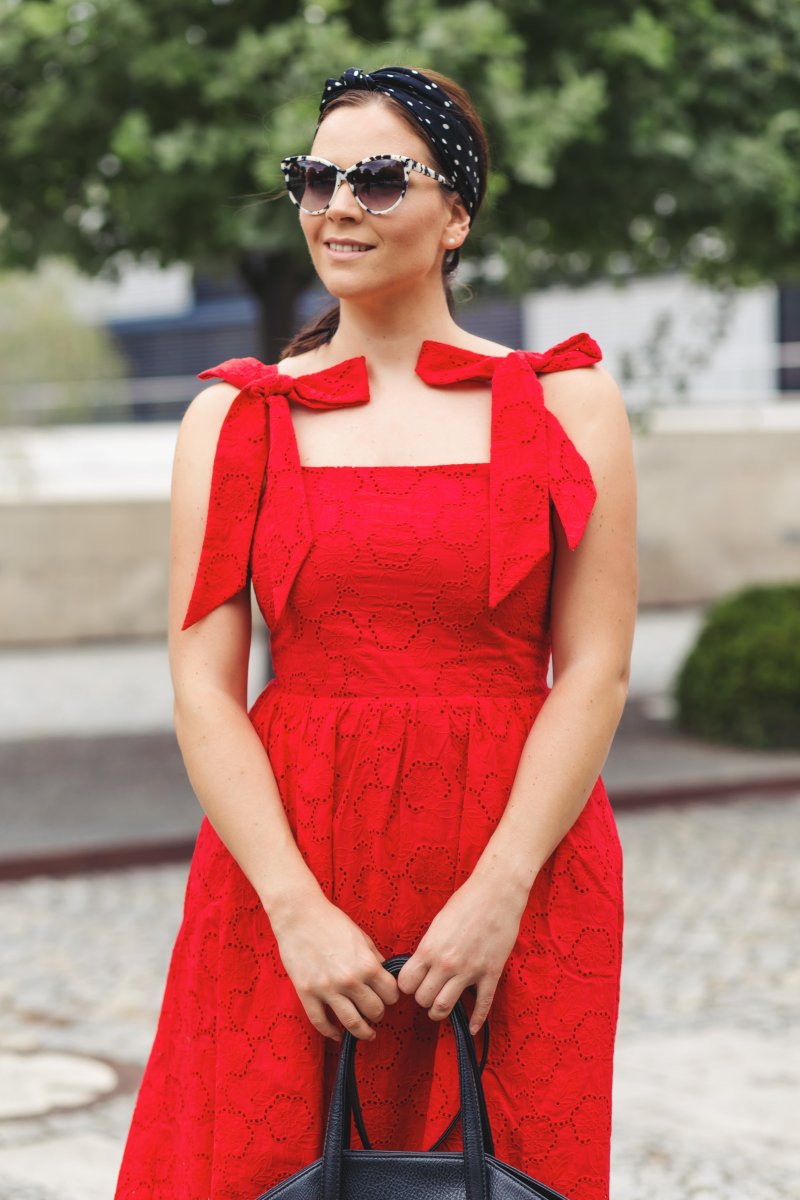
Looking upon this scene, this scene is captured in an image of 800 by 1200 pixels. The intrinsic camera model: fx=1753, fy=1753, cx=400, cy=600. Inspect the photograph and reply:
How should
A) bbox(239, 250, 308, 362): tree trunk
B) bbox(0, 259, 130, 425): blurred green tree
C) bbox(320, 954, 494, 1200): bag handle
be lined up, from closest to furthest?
bbox(320, 954, 494, 1200): bag handle < bbox(239, 250, 308, 362): tree trunk < bbox(0, 259, 130, 425): blurred green tree

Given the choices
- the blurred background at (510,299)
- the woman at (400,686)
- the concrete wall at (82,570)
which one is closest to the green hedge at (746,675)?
the blurred background at (510,299)

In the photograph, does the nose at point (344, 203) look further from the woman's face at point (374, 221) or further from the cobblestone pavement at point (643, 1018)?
the cobblestone pavement at point (643, 1018)

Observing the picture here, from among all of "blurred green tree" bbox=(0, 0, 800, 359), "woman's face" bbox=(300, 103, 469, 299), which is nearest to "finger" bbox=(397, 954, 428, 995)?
"woman's face" bbox=(300, 103, 469, 299)

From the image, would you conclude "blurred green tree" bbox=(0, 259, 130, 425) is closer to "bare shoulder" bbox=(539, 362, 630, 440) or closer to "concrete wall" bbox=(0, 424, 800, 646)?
"concrete wall" bbox=(0, 424, 800, 646)

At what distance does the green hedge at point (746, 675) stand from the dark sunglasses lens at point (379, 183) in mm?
8714

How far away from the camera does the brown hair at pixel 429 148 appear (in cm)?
233

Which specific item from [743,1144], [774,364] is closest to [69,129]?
[743,1144]

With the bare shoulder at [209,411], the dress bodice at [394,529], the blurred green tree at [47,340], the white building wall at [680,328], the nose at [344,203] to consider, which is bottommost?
the dress bodice at [394,529]

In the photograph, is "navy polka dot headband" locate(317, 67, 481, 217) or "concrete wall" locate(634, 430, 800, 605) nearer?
"navy polka dot headband" locate(317, 67, 481, 217)

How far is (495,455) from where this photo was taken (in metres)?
2.29

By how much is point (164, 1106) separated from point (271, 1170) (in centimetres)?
28

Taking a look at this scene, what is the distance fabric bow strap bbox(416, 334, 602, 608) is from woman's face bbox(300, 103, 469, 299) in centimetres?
12

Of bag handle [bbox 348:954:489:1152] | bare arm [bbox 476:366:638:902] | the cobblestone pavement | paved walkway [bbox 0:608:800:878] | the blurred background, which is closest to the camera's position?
bag handle [bbox 348:954:489:1152]

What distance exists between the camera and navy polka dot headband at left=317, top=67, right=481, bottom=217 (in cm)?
232
